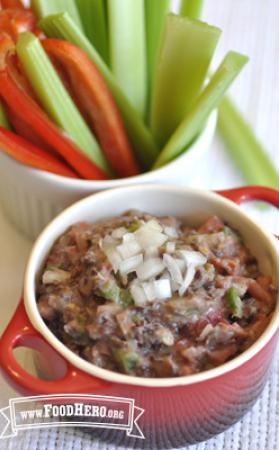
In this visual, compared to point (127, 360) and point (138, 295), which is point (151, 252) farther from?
point (127, 360)

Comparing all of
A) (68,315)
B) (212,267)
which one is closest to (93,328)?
(68,315)

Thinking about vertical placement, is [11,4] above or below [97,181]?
above

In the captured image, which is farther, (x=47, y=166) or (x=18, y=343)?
(x=47, y=166)

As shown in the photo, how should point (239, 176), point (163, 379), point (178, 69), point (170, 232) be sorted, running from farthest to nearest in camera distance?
point (239, 176) → point (178, 69) → point (170, 232) → point (163, 379)

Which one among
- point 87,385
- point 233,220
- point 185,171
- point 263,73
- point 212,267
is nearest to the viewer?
point 87,385

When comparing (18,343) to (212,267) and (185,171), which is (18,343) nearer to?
(212,267)

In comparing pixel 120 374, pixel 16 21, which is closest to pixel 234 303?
pixel 120 374
